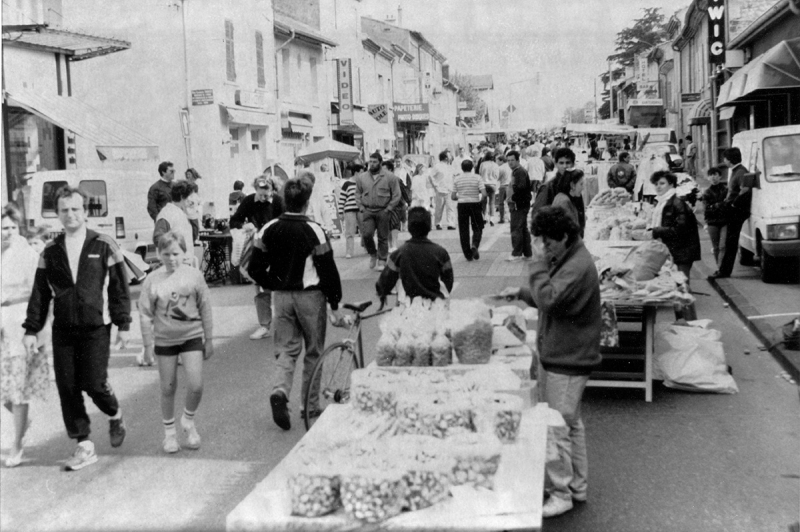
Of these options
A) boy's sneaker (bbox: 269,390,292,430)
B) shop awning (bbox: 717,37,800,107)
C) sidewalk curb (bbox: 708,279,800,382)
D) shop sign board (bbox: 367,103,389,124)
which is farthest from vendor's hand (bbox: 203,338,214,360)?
shop sign board (bbox: 367,103,389,124)

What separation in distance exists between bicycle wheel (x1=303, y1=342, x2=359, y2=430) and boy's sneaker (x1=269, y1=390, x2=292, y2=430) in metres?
0.25

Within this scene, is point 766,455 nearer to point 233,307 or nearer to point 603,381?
point 603,381

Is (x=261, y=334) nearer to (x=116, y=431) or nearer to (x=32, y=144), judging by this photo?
(x=116, y=431)

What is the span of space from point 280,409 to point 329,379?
43cm

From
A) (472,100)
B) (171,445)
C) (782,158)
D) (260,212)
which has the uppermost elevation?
(472,100)

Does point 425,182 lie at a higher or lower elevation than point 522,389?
higher

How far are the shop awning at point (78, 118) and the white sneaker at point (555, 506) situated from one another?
3780mm

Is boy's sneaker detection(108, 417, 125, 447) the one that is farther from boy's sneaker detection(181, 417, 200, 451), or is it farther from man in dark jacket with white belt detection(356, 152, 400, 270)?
man in dark jacket with white belt detection(356, 152, 400, 270)

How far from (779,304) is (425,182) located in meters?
11.3

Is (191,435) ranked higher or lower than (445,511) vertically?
lower

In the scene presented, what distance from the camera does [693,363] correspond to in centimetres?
743

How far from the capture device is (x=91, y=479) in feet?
18.1

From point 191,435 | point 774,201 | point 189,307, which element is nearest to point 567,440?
point 189,307

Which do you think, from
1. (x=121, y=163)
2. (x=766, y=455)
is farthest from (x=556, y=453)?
(x=121, y=163)
